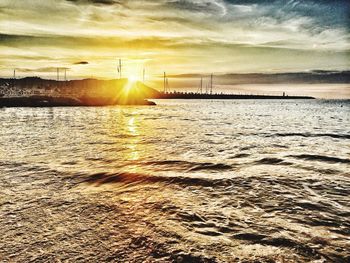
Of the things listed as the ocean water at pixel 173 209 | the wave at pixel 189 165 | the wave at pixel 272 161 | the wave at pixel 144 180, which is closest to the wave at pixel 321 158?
the ocean water at pixel 173 209

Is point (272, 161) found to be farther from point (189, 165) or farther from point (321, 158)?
point (189, 165)

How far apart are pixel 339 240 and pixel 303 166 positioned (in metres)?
7.34

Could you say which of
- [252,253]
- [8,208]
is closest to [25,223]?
[8,208]

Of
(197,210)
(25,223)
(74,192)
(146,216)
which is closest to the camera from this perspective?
(25,223)

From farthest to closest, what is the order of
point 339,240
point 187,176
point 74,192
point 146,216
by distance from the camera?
point 187,176, point 74,192, point 146,216, point 339,240

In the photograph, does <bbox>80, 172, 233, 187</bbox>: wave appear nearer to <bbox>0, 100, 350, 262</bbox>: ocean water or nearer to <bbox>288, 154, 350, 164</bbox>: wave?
<bbox>0, 100, 350, 262</bbox>: ocean water

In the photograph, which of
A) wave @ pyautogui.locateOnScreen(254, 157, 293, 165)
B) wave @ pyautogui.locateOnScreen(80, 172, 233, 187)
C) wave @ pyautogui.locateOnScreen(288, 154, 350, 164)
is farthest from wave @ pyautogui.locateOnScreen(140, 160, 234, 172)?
wave @ pyautogui.locateOnScreen(288, 154, 350, 164)

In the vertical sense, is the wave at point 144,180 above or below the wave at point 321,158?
below

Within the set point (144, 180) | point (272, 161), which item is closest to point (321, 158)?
point (272, 161)

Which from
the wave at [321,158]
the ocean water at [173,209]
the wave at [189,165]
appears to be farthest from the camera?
the wave at [321,158]

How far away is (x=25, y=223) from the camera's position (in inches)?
235

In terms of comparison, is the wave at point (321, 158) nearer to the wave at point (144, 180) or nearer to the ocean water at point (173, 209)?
the ocean water at point (173, 209)

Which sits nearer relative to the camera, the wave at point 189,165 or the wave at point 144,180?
the wave at point 144,180

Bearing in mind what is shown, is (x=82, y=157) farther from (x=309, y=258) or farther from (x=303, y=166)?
(x=309, y=258)
